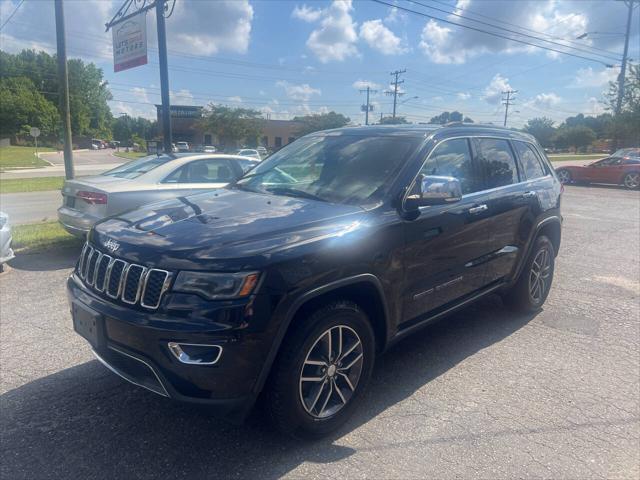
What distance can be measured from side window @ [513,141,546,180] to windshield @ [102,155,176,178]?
5.12 m

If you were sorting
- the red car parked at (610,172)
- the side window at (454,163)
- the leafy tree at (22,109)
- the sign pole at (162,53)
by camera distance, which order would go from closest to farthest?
the side window at (454,163), the sign pole at (162,53), the red car parked at (610,172), the leafy tree at (22,109)

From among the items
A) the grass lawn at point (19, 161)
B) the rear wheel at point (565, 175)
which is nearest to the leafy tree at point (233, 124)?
the grass lawn at point (19, 161)

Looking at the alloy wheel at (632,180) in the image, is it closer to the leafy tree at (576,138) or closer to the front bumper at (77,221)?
the front bumper at (77,221)

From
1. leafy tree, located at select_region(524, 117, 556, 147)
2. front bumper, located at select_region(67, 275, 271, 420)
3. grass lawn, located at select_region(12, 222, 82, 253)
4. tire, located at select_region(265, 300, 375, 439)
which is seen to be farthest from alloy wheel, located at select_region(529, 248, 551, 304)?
leafy tree, located at select_region(524, 117, 556, 147)

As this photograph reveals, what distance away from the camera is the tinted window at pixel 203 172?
736cm

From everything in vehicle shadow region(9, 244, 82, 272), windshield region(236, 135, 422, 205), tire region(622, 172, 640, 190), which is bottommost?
vehicle shadow region(9, 244, 82, 272)

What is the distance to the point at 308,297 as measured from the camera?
2.57m

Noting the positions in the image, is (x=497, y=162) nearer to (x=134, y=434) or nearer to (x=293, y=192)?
(x=293, y=192)

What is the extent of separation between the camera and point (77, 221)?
6.63m

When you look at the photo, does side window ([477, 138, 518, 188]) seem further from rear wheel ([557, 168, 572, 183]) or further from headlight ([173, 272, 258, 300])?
rear wheel ([557, 168, 572, 183])

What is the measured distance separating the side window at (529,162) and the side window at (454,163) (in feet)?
3.43

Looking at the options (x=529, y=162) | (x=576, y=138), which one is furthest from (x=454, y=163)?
(x=576, y=138)

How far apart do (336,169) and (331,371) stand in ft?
5.22

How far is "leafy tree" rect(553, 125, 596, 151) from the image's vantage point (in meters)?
81.3
